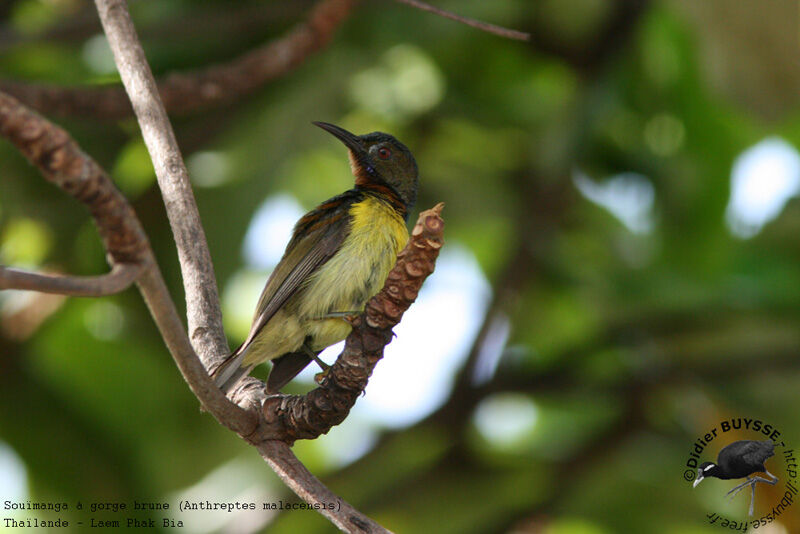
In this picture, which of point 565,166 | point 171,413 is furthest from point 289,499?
point 565,166

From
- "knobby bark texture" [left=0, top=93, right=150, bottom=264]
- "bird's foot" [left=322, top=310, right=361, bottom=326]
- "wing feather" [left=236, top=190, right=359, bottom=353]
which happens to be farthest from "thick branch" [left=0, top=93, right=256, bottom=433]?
"bird's foot" [left=322, top=310, right=361, bottom=326]

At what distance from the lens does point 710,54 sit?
5320mm

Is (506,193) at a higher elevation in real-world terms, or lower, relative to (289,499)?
higher

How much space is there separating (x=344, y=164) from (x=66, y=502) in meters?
2.98

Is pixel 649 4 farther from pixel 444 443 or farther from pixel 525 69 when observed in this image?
pixel 444 443

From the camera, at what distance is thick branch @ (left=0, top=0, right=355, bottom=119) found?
4093mm

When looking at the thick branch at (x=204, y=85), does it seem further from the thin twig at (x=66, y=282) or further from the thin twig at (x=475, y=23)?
the thin twig at (x=66, y=282)

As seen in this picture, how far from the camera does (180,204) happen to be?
2.21 m

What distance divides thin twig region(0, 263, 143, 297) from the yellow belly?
2.34 m

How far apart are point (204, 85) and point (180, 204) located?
7.20 ft

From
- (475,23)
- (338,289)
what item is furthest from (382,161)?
(475,23)

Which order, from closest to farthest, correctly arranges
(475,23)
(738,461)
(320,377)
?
(475,23), (320,377), (738,461)

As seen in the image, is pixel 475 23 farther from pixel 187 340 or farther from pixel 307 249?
pixel 307 249

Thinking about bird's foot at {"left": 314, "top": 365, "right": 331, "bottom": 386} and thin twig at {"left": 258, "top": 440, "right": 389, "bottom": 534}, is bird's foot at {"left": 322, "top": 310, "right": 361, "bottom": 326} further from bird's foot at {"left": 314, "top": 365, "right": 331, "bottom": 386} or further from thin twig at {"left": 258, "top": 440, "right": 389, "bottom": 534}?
thin twig at {"left": 258, "top": 440, "right": 389, "bottom": 534}
